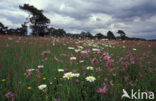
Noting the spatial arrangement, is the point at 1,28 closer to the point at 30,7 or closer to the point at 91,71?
the point at 30,7

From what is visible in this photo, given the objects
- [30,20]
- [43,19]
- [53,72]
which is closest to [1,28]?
[30,20]

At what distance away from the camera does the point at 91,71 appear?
2516 mm

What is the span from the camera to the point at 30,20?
34531mm

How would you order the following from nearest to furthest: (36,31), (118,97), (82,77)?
(118,97)
(82,77)
(36,31)

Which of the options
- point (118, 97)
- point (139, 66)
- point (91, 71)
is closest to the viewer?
point (118, 97)

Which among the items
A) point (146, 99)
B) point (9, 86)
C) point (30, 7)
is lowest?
point (9, 86)

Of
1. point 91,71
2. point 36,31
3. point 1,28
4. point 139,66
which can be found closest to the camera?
point 91,71

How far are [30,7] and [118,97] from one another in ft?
122

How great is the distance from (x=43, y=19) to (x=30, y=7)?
4427 millimetres

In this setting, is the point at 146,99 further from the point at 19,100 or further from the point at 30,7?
the point at 30,7

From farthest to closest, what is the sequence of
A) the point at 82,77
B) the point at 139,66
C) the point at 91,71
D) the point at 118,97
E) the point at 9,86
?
the point at 139,66
the point at 91,71
the point at 82,77
the point at 9,86
the point at 118,97

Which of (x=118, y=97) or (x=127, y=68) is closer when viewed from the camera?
(x=118, y=97)

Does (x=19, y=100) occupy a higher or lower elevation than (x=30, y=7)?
lower

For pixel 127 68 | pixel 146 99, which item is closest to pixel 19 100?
pixel 146 99
